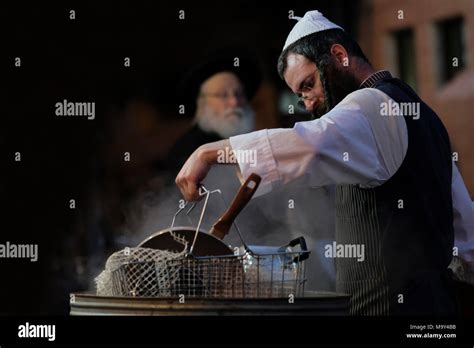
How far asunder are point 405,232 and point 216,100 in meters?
3.45

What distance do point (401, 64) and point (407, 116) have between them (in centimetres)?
837

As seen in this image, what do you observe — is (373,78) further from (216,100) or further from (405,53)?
(405,53)

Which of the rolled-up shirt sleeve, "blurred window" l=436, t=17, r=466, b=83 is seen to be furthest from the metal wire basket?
"blurred window" l=436, t=17, r=466, b=83

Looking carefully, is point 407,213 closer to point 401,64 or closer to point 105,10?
point 105,10

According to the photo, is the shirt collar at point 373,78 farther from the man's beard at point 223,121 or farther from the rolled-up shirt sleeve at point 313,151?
the man's beard at point 223,121

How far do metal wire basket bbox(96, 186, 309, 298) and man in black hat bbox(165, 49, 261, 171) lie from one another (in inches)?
129

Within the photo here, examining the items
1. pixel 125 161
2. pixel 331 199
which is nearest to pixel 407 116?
pixel 331 199

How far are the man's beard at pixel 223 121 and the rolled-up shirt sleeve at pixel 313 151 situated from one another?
10.8 ft

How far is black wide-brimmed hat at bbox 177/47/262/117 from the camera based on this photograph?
6293 mm

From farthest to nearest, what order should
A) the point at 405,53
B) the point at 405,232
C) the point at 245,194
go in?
1. the point at 405,53
2. the point at 405,232
3. the point at 245,194

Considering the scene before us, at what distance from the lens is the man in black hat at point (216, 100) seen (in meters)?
6.03

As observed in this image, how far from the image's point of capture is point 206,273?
102 inches

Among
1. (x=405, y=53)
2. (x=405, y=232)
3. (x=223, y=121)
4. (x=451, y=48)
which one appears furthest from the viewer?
(x=405, y=53)

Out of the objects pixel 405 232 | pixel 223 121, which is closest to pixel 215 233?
pixel 405 232
